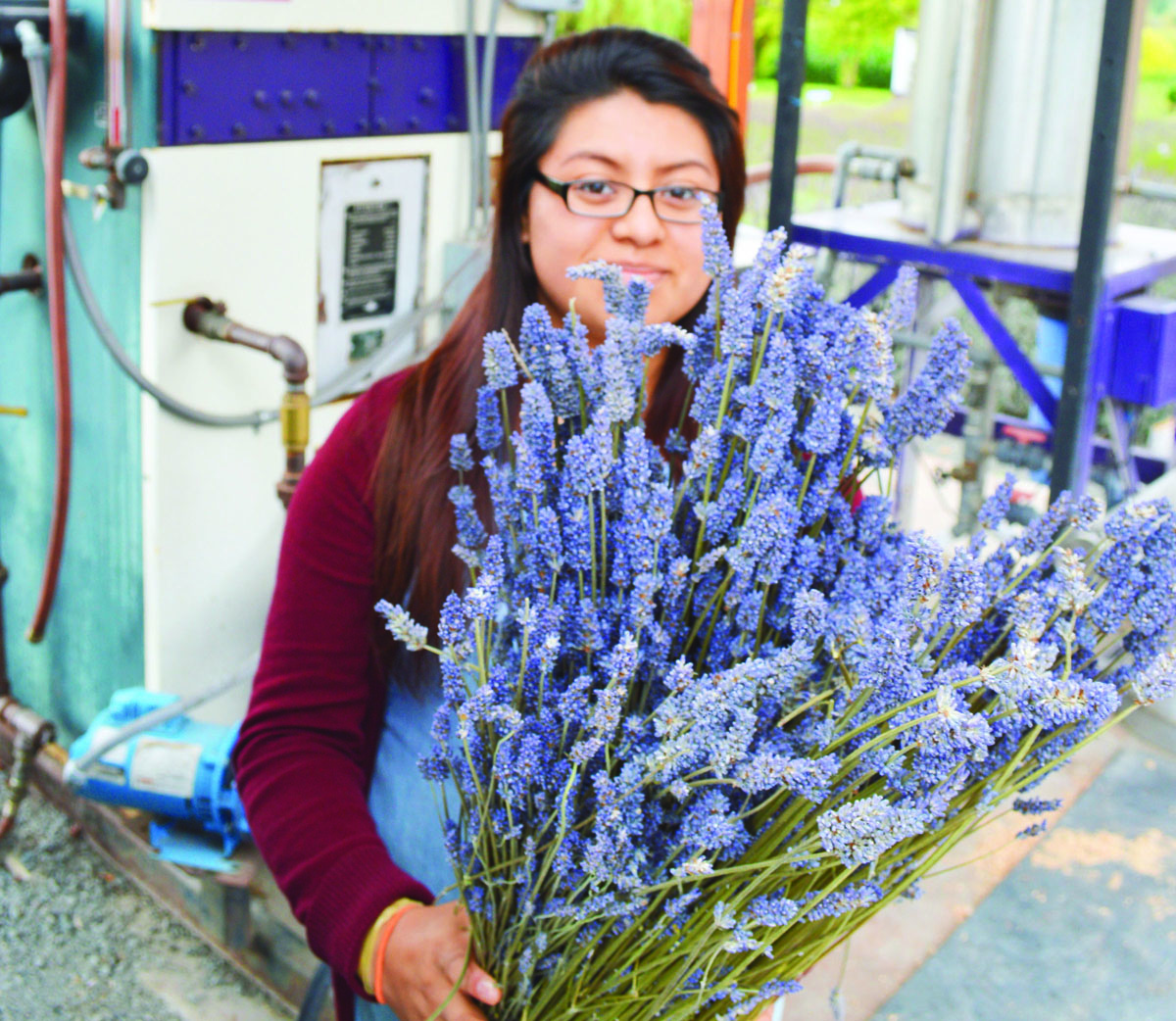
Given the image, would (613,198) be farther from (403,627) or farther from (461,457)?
(403,627)

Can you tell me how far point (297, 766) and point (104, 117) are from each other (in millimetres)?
1255

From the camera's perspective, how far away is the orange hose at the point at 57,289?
6.10 ft

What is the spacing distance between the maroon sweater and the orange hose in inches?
42.0

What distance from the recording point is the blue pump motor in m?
1.99

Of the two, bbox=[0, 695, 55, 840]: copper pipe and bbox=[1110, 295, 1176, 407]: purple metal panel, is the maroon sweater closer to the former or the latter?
bbox=[0, 695, 55, 840]: copper pipe

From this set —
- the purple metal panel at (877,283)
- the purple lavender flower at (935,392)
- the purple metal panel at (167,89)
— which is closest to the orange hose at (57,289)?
the purple metal panel at (167,89)

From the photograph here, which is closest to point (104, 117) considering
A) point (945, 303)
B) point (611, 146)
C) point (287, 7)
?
point (287, 7)

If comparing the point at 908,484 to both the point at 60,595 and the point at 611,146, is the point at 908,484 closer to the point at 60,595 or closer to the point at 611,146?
the point at 60,595

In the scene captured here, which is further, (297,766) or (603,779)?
(297,766)

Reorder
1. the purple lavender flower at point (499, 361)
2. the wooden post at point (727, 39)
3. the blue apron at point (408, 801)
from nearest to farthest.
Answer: the purple lavender flower at point (499, 361) < the blue apron at point (408, 801) < the wooden post at point (727, 39)

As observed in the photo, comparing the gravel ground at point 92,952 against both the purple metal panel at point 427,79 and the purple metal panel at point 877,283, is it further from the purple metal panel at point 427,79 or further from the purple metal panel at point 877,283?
the purple metal panel at point 877,283

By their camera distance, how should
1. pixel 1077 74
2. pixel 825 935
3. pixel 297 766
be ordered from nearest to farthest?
pixel 825 935
pixel 297 766
pixel 1077 74

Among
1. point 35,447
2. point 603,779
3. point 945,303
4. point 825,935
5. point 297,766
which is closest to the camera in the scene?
point 603,779

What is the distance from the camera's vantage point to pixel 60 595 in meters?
2.32
